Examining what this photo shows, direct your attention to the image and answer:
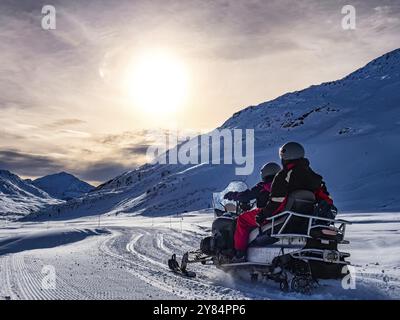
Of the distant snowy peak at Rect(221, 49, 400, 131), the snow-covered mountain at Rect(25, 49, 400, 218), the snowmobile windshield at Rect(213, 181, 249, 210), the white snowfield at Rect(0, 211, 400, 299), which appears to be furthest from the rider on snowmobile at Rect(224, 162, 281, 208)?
the distant snowy peak at Rect(221, 49, 400, 131)

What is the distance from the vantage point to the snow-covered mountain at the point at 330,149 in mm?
59275

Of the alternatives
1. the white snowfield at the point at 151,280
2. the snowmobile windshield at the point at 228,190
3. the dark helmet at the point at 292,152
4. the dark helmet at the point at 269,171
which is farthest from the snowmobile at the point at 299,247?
the snowmobile windshield at the point at 228,190

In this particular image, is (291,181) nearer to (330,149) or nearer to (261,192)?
(261,192)

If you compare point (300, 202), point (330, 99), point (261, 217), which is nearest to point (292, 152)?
point (300, 202)

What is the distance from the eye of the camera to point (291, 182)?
718 centimetres

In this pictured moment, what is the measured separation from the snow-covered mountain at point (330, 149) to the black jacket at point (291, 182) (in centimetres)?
1731

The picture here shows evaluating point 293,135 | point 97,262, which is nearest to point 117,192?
point 293,135

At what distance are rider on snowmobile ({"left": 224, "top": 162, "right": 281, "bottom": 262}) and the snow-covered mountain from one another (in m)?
15.7

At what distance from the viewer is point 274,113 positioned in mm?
155250

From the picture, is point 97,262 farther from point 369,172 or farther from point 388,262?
point 369,172

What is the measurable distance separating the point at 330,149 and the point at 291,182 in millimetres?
73816

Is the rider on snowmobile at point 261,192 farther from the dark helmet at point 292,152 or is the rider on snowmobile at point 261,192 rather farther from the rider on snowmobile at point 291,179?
the dark helmet at point 292,152
